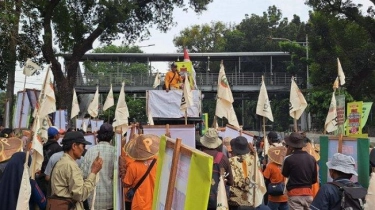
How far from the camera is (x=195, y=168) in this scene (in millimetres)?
2977

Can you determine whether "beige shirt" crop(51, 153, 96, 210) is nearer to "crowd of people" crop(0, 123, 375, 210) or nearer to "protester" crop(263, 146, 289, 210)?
"crowd of people" crop(0, 123, 375, 210)

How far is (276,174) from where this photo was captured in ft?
27.4

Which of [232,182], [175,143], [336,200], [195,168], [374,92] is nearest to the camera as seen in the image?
[195,168]

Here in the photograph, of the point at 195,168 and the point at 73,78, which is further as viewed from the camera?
the point at 73,78

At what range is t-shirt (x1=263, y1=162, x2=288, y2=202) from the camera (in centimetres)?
830

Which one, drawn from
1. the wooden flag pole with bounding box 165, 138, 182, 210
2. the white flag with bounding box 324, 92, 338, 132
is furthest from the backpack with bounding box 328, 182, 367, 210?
the white flag with bounding box 324, 92, 338, 132

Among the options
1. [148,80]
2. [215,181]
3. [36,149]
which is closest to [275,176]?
[215,181]

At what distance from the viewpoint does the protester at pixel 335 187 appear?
4660mm

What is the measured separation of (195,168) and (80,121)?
19.5m

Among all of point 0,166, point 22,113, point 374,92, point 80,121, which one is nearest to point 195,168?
point 0,166

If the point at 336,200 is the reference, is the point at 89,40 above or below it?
above

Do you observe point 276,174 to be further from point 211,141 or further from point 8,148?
point 8,148

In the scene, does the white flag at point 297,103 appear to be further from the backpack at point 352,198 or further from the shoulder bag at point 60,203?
the shoulder bag at point 60,203

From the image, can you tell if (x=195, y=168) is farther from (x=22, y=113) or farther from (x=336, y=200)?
(x=22, y=113)
